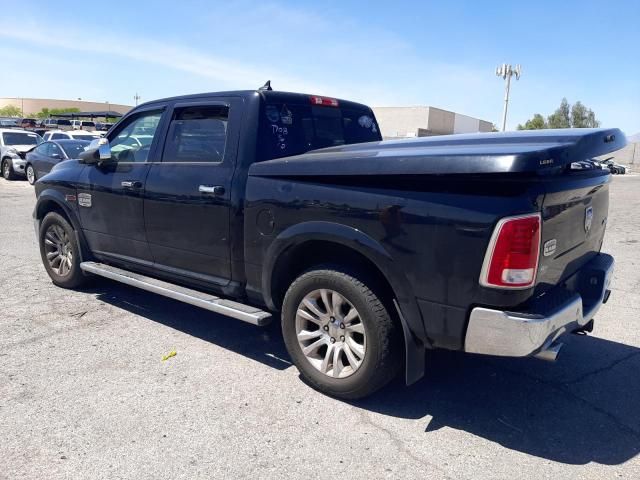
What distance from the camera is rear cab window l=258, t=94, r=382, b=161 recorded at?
412cm

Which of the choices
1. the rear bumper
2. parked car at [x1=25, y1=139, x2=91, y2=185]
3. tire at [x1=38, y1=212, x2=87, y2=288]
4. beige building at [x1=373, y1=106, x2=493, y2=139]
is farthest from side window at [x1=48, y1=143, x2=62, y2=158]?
beige building at [x1=373, y1=106, x2=493, y2=139]

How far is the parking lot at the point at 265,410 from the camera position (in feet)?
9.59

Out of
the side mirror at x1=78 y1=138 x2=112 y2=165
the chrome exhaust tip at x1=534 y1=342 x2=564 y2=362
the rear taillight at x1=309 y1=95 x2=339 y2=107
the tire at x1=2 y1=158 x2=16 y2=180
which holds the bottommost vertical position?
the tire at x1=2 y1=158 x2=16 y2=180

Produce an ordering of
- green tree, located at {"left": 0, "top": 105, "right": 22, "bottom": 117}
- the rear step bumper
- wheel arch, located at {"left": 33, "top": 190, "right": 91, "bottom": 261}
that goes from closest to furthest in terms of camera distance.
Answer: the rear step bumper → wheel arch, located at {"left": 33, "top": 190, "right": 91, "bottom": 261} → green tree, located at {"left": 0, "top": 105, "right": 22, "bottom": 117}

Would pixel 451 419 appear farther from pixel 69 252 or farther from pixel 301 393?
pixel 69 252

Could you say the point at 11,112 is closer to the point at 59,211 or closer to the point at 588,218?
the point at 59,211

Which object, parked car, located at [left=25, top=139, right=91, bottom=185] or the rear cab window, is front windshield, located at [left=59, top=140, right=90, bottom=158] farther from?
the rear cab window

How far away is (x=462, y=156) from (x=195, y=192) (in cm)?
217

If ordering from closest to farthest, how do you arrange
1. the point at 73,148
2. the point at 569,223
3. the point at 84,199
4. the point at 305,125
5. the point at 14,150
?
the point at 569,223
the point at 305,125
the point at 84,199
the point at 73,148
the point at 14,150

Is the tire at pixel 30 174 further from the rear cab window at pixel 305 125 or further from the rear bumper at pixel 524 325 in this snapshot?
the rear bumper at pixel 524 325

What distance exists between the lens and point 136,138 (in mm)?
5074

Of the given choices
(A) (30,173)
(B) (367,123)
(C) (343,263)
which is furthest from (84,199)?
(A) (30,173)

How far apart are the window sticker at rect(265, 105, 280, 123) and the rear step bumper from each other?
1.40 metres

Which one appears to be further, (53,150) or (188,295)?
(53,150)
